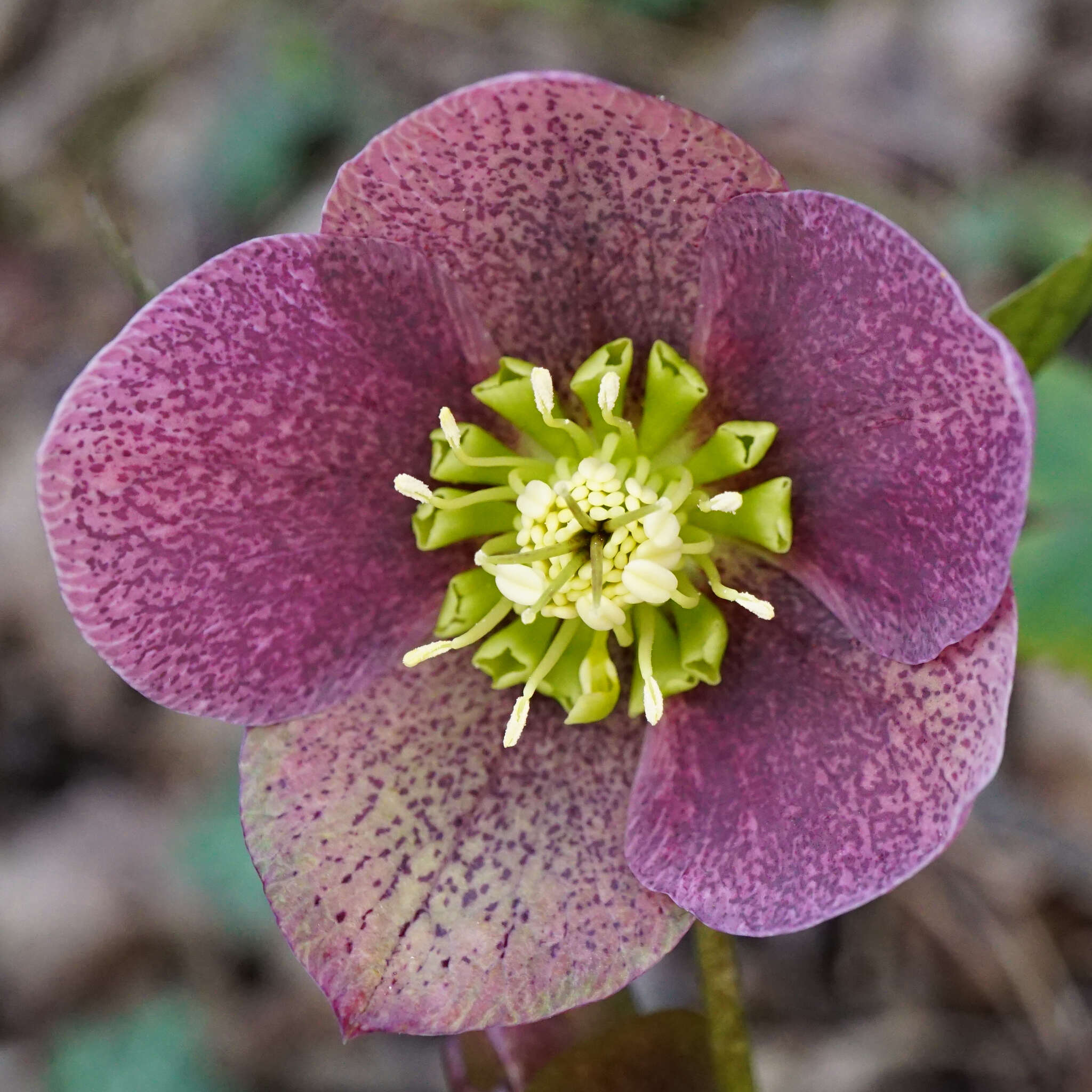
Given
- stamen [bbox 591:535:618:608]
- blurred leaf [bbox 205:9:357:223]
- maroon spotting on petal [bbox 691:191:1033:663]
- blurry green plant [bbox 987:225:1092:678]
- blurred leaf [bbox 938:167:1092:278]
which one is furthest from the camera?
blurred leaf [bbox 205:9:357:223]

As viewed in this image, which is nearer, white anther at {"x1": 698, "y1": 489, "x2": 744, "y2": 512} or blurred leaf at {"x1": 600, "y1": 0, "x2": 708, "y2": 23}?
white anther at {"x1": 698, "y1": 489, "x2": 744, "y2": 512}

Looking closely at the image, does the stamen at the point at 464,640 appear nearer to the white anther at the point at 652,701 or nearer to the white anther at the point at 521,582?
the white anther at the point at 521,582

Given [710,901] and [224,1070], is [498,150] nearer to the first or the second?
[710,901]

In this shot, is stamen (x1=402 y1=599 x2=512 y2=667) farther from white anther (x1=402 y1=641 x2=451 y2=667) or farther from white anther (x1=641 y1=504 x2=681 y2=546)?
white anther (x1=641 y1=504 x2=681 y2=546)

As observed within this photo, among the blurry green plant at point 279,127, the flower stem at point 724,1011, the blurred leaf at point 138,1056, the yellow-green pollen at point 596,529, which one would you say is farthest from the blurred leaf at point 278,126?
the flower stem at point 724,1011

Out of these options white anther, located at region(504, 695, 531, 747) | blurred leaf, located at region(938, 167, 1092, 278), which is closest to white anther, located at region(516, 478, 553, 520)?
white anther, located at region(504, 695, 531, 747)
